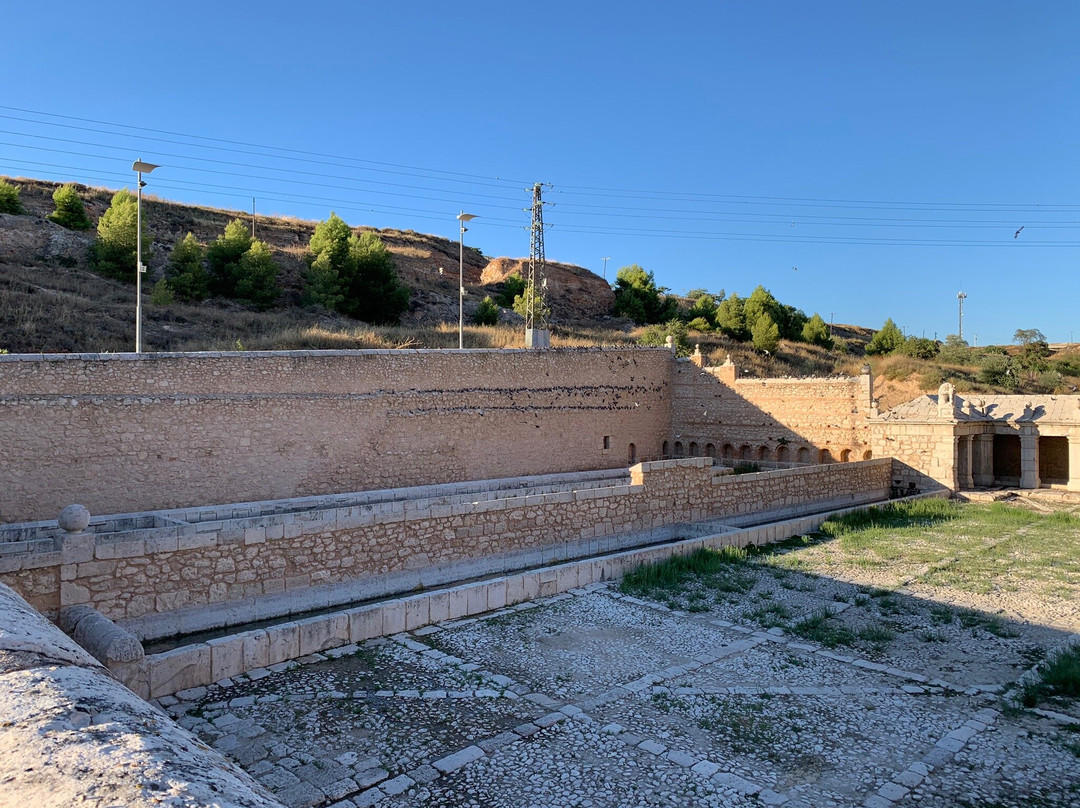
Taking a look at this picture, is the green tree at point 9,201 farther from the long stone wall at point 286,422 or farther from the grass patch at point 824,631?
the grass patch at point 824,631

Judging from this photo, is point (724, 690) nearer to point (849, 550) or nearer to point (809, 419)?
point (849, 550)

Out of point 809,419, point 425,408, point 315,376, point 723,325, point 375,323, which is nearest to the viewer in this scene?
point 315,376

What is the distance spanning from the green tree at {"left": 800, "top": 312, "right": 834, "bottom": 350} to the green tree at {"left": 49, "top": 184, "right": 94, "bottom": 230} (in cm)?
4232

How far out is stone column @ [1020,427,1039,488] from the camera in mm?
18781

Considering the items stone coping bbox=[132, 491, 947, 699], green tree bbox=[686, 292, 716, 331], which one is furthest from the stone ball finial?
green tree bbox=[686, 292, 716, 331]

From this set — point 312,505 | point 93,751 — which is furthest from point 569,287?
point 93,751

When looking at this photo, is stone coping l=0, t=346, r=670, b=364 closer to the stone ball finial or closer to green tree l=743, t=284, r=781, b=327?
the stone ball finial

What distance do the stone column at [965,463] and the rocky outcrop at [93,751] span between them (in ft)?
68.3

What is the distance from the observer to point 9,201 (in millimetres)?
32969

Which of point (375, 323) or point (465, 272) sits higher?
point (465, 272)

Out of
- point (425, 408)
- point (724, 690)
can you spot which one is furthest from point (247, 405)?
point (724, 690)

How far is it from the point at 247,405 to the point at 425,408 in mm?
4642

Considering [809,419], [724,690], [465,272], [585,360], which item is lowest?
[724,690]

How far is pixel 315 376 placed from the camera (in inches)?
675
